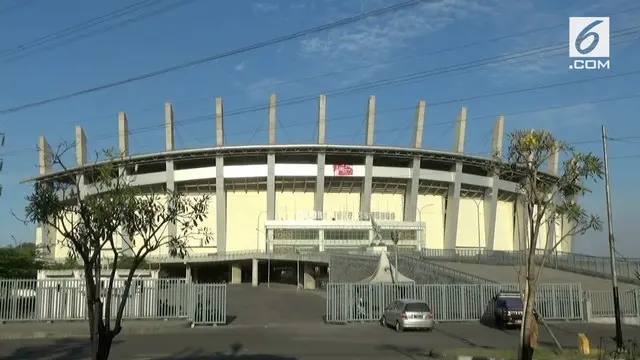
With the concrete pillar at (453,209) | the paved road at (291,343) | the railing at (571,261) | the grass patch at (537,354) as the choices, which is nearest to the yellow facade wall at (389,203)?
the concrete pillar at (453,209)

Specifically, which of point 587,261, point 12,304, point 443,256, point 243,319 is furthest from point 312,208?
point 12,304

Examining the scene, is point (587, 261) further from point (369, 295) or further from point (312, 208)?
point (312, 208)

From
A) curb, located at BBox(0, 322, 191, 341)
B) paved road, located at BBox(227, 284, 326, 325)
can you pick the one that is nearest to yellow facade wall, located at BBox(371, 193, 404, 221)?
paved road, located at BBox(227, 284, 326, 325)

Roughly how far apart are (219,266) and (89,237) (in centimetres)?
9456

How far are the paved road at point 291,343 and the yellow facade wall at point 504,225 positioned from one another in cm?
7693

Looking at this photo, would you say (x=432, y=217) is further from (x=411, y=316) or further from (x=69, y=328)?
(x=69, y=328)

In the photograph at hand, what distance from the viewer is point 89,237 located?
8625mm

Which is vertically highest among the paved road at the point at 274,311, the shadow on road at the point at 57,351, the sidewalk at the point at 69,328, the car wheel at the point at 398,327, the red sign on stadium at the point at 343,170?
the red sign on stadium at the point at 343,170

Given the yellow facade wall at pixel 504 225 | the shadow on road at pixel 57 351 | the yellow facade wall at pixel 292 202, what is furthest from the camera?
the yellow facade wall at pixel 504 225

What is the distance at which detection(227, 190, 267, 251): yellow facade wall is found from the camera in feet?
318

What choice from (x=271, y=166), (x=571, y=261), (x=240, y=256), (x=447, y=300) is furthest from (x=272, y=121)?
(x=447, y=300)

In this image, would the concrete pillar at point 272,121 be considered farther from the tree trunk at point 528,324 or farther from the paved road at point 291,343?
the tree trunk at point 528,324

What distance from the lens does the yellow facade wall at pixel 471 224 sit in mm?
100188

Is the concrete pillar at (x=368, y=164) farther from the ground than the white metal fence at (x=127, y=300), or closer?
farther from the ground
